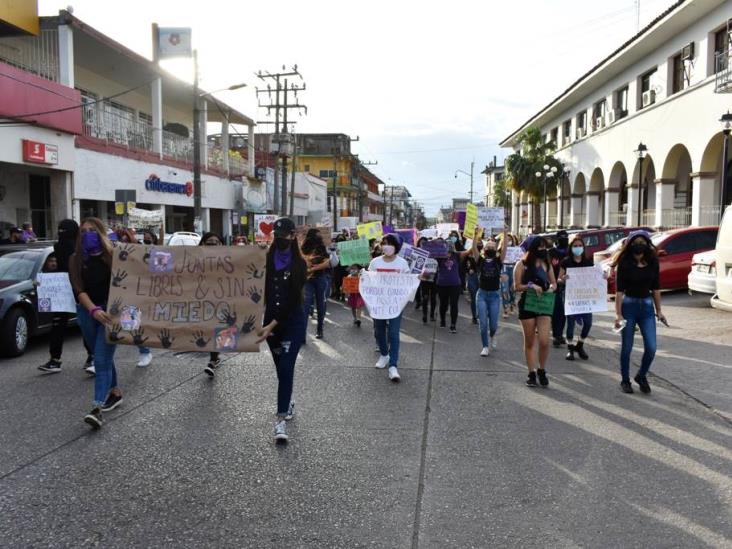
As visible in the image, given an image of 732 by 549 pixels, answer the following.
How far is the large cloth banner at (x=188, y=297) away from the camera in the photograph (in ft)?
19.0

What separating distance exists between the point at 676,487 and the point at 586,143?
1385 inches

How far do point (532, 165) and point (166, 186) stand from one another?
84.2 ft

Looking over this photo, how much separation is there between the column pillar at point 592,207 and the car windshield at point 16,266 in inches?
1273

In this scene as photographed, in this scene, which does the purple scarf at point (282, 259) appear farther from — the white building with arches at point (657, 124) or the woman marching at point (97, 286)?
the white building with arches at point (657, 124)

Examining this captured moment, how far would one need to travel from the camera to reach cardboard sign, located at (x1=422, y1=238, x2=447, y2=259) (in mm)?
11414

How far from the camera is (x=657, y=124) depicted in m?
26.5

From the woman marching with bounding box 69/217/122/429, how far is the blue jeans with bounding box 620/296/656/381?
5284mm

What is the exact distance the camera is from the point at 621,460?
4910 mm

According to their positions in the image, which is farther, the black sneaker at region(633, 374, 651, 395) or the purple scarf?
the black sneaker at region(633, 374, 651, 395)

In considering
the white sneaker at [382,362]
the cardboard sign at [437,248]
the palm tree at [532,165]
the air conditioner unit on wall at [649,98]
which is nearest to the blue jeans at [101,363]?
the white sneaker at [382,362]

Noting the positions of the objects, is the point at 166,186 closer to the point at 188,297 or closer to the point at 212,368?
the point at 212,368

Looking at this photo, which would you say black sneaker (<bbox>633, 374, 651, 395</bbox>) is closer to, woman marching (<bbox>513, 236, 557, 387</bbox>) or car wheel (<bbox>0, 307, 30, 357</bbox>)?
woman marching (<bbox>513, 236, 557, 387</bbox>)

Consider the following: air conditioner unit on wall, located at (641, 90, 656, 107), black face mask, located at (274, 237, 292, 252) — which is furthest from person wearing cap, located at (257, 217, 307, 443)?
air conditioner unit on wall, located at (641, 90, 656, 107)

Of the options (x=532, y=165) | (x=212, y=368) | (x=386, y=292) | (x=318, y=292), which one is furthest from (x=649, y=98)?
(x=212, y=368)
